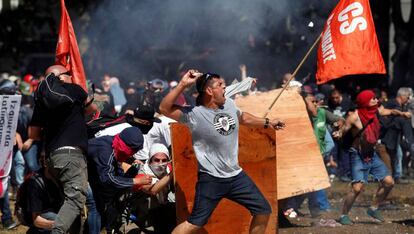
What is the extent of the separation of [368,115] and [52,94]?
4810 millimetres

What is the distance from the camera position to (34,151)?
46.0ft

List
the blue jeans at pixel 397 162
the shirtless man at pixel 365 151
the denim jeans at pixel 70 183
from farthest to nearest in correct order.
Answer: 1. the blue jeans at pixel 397 162
2. the shirtless man at pixel 365 151
3. the denim jeans at pixel 70 183

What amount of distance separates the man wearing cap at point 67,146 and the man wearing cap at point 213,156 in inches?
28.5

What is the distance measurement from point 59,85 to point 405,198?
693 cm

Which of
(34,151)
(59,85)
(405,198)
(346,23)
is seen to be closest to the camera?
(59,85)

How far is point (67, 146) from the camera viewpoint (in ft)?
24.9

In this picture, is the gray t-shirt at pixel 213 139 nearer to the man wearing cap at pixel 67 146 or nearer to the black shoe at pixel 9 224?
the man wearing cap at pixel 67 146

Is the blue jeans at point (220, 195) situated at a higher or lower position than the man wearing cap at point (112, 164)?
lower

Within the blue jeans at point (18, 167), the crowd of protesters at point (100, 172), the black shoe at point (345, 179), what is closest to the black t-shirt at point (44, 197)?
the crowd of protesters at point (100, 172)

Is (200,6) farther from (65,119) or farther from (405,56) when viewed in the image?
(65,119)

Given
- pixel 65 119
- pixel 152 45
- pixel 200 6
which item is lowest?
pixel 152 45

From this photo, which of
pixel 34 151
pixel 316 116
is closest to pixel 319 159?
pixel 316 116

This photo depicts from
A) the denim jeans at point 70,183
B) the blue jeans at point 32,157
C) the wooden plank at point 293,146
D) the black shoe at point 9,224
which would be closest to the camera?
the denim jeans at point 70,183

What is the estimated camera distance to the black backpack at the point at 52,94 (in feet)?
24.8
